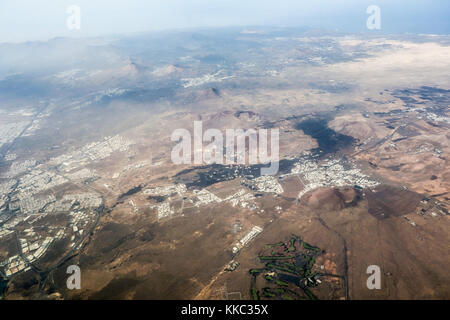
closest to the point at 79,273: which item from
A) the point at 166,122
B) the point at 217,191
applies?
the point at 217,191

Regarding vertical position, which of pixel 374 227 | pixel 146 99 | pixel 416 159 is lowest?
pixel 374 227

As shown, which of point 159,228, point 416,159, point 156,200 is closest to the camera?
point 159,228

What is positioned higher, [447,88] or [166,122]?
[447,88]

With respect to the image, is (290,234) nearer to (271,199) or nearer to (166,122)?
(271,199)

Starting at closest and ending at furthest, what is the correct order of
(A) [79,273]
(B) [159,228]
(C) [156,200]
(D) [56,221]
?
1. (A) [79,273]
2. (B) [159,228]
3. (D) [56,221]
4. (C) [156,200]

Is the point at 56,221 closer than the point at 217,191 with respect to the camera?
Yes

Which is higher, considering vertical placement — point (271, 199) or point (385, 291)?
point (271, 199)
